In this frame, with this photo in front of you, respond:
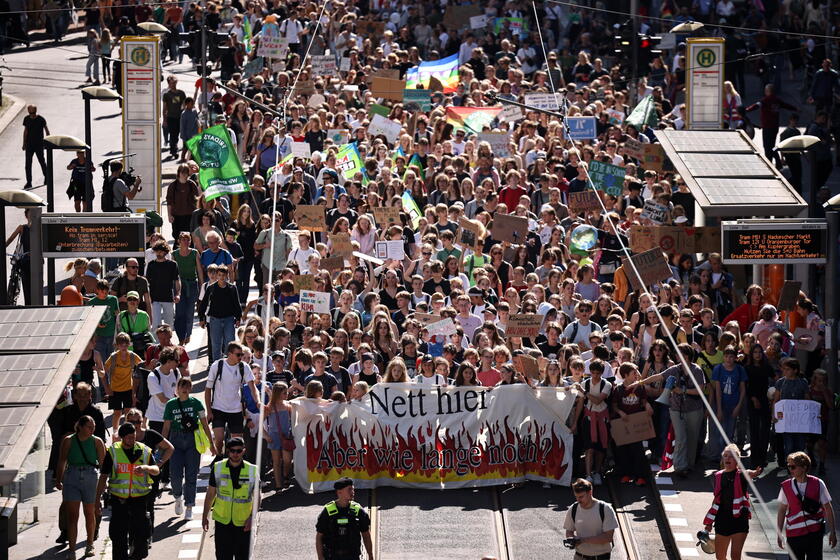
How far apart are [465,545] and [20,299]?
10.7 metres

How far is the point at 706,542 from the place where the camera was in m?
17.8

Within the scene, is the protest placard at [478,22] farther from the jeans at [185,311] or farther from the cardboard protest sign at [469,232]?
the jeans at [185,311]

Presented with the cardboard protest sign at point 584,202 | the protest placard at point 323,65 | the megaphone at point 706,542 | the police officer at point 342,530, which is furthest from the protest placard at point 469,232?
the protest placard at point 323,65

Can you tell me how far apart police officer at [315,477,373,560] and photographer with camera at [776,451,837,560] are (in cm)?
378

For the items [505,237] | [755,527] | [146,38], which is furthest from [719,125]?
[755,527]

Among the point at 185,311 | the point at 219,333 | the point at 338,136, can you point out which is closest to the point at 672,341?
the point at 219,333

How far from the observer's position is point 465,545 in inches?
741

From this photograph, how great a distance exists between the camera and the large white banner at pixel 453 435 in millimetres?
20578

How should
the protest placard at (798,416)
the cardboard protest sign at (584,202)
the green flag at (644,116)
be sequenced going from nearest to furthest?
the protest placard at (798,416) → the cardboard protest sign at (584,202) → the green flag at (644,116)

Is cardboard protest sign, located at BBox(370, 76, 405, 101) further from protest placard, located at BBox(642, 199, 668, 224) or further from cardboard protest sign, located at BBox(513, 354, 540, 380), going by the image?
cardboard protest sign, located at BBox(513, 354, 540, 380)

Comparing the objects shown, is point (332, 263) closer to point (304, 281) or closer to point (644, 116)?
point (304, 281)

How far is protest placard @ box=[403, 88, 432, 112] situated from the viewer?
34.5m

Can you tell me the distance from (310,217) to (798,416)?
316 inches

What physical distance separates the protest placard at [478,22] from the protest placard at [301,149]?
1419 cm
